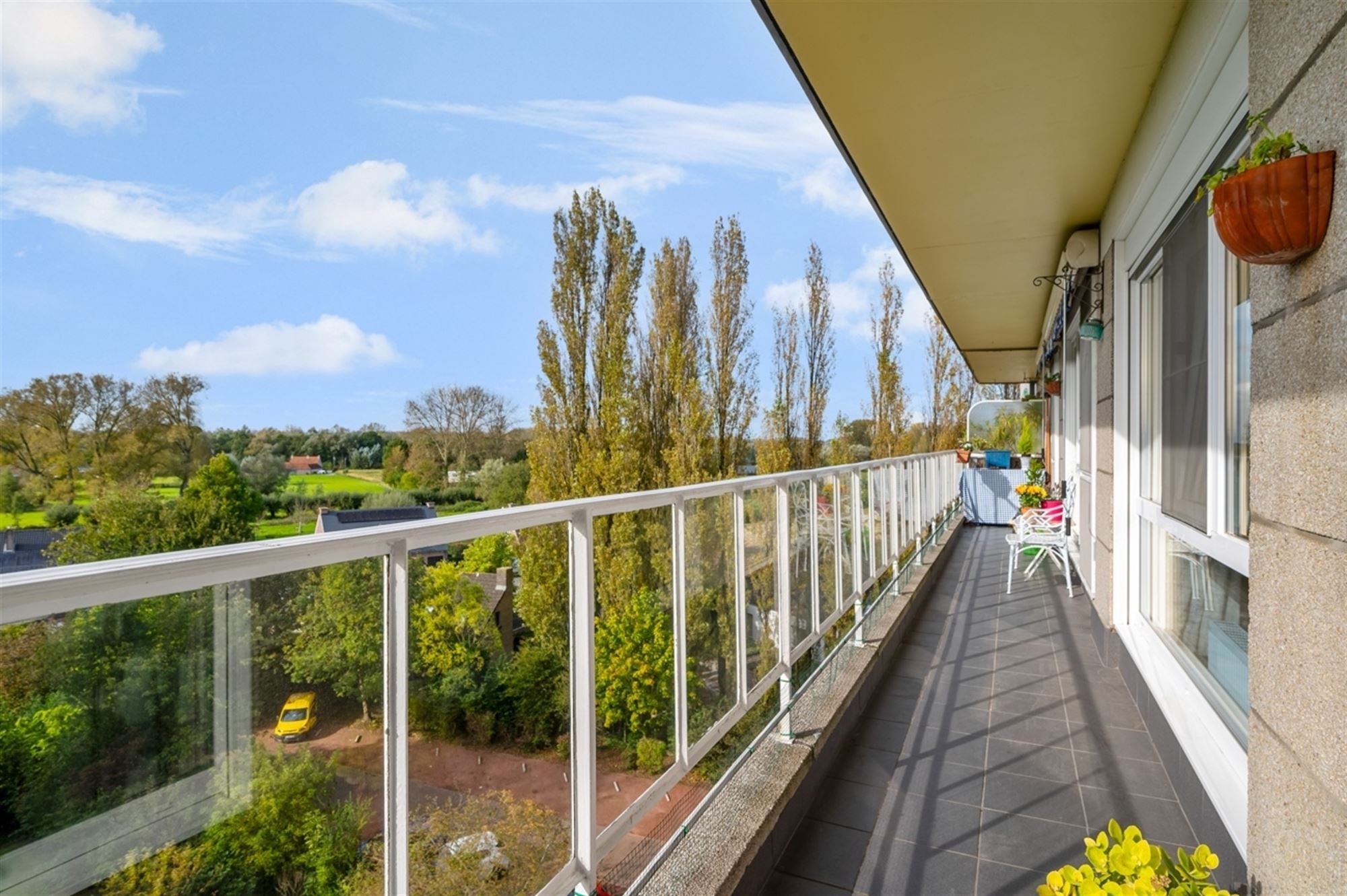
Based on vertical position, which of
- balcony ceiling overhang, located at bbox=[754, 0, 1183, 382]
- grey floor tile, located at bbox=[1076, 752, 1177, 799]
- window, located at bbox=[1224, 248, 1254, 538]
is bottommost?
grey floor tile, located at bbox=[1076, 752, 1177, 799]

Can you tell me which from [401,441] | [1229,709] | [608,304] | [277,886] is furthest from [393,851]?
[401,441]

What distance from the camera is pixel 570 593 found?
1.46m

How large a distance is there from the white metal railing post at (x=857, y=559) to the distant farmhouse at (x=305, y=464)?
2766 cm

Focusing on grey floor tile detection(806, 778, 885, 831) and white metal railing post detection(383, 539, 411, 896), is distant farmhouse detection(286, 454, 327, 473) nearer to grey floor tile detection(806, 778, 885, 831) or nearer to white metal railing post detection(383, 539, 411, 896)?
grey floor tile detection(806, 778, 885, 831)

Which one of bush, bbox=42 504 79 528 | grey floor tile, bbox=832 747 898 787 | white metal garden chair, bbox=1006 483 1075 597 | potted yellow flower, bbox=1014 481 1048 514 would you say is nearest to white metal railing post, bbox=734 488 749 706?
grey floor tile, bbox=832 747 898 787

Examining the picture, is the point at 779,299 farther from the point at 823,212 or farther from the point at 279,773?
the point at 823,212

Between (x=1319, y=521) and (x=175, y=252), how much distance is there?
6738 centimetres

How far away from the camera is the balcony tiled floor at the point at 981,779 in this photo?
2189 millimetres

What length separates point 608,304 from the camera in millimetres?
17500

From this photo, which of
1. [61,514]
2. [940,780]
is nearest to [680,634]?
[940,780]

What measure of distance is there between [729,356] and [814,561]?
14143 mm

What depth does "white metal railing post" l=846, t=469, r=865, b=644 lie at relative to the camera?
12.7ft

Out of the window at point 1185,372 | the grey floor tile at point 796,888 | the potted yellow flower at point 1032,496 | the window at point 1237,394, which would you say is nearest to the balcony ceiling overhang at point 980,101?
the window at point 1185,372

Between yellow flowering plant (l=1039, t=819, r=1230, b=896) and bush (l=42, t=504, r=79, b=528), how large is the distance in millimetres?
24585
